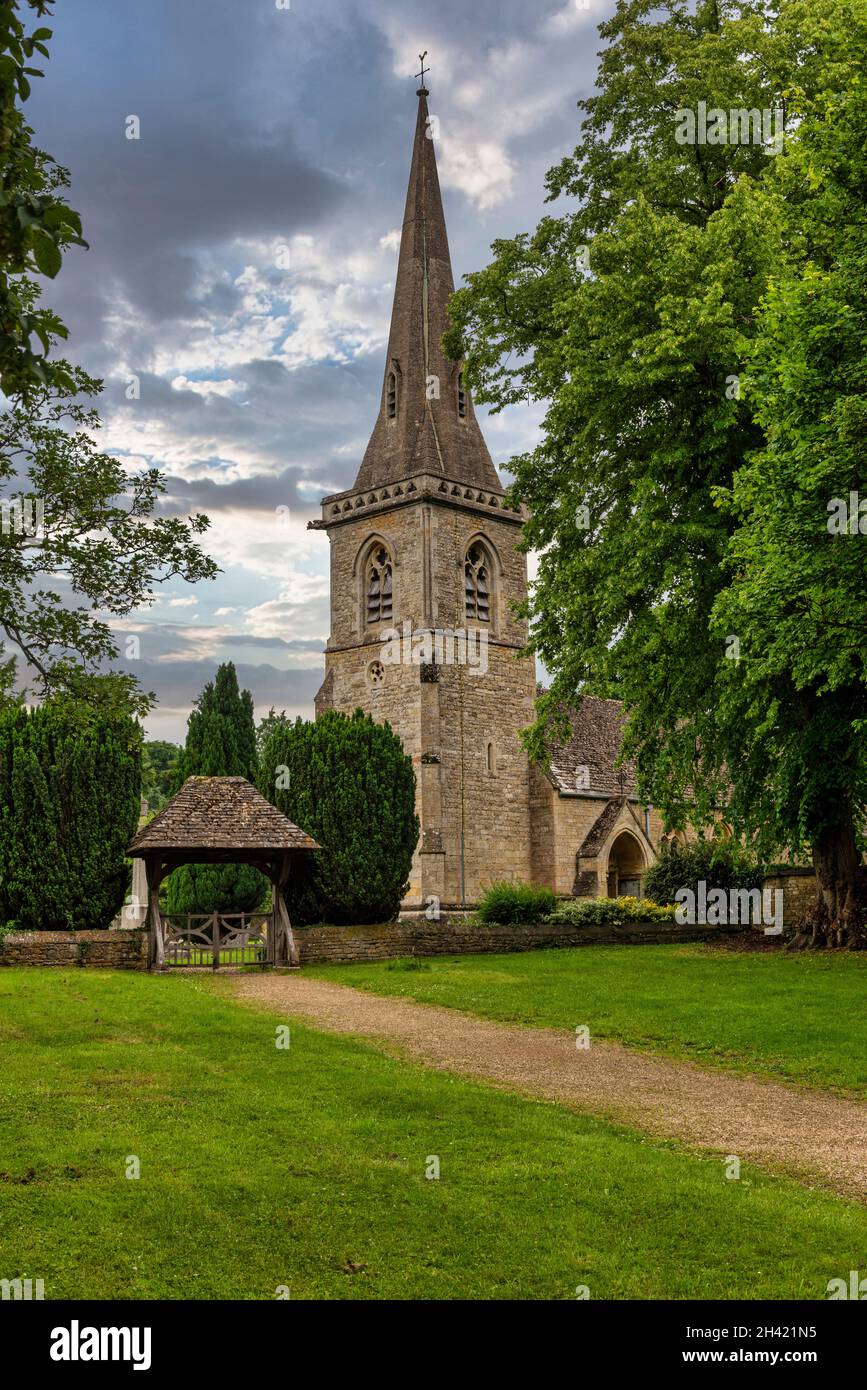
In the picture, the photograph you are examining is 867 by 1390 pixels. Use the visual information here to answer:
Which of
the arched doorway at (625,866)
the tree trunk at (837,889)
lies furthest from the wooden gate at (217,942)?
the arched doorway at (625,866)

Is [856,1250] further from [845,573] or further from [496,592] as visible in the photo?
[496,592]

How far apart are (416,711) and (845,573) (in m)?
24.6

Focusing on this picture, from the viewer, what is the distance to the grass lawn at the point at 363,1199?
6004 mm

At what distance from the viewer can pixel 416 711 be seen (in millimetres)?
38688

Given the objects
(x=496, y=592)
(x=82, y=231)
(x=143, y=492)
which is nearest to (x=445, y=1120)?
(x=82, y=231)

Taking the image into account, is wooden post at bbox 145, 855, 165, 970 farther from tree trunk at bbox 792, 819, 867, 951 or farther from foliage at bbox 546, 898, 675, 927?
tree trunk at bbox 792, 819, 867, 951

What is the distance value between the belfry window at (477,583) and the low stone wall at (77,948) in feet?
72.5

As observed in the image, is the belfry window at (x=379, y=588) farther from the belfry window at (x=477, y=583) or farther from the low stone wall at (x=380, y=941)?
the low stone wall at (x=380, y=941)

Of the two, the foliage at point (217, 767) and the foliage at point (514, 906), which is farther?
the foliage at point (217, 767)

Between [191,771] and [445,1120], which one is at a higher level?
[191,771]

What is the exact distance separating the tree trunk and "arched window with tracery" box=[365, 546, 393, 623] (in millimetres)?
22162

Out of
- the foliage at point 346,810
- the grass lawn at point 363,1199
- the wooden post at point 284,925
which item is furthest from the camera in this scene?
the foliage at point 346,810

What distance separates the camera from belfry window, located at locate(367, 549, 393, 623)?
4159 centimetres
